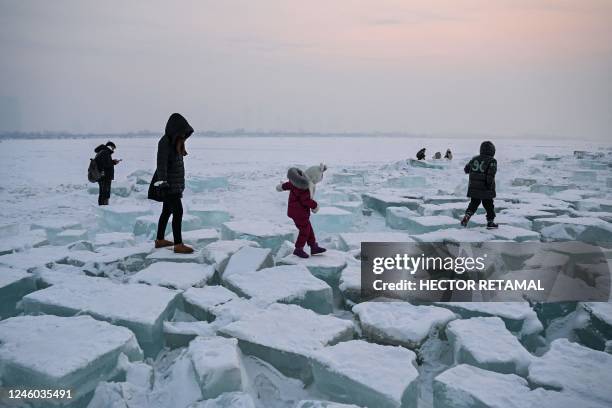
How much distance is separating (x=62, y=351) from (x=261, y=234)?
275 centimetres

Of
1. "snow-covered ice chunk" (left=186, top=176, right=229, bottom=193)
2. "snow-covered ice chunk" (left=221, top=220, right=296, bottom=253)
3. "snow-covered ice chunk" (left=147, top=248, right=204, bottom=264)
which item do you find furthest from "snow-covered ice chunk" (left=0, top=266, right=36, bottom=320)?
"snow-covered ice chunk" (left=186, top=176, right=229, bottom=193)

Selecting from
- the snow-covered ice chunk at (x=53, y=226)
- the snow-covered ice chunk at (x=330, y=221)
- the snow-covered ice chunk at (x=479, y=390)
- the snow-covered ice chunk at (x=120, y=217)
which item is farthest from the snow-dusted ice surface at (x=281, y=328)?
the snow-covered ice chunk at (x=120, y=217)

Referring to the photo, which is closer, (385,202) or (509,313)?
(509,313)

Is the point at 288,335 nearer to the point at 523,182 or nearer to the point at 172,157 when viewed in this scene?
the point at 172,157

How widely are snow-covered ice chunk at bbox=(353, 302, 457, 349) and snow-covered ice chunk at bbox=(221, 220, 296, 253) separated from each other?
1952 millimetres

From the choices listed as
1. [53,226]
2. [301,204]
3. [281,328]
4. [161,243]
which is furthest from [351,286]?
[53,226]

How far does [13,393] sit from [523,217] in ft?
19.5

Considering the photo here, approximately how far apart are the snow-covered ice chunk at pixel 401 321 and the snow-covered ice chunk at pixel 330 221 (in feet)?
10.1

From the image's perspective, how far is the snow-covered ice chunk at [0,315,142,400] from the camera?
6.68ft

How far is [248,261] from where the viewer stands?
12.5 ft

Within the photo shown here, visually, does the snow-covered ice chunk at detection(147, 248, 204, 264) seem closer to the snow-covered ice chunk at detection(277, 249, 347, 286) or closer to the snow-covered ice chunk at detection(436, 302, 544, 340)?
the snow-covered ice chunk at detection(277, 249, 347, 286)

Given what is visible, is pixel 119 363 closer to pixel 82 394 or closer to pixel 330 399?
pixel 82 394

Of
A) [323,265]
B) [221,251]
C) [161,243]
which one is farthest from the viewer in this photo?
[161,243]

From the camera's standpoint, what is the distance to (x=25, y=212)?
776 cm
